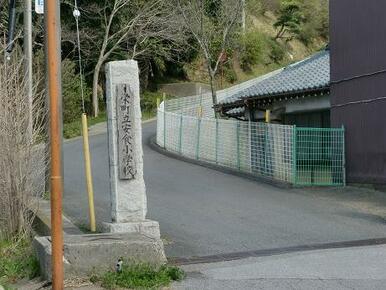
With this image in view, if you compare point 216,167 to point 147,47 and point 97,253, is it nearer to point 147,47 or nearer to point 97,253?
point 97,253

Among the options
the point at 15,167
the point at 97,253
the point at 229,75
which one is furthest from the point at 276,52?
the point at 97,253

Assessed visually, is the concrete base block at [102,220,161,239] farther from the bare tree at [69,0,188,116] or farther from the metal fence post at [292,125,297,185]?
the bare tree at [69,0,188,116]

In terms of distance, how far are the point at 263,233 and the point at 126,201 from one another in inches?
108

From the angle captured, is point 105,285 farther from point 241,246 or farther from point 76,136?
point 76,136

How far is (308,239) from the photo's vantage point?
1007 cm

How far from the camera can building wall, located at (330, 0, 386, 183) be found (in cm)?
1616

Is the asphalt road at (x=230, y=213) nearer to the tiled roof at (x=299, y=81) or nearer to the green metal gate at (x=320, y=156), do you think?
the green metal gate at (x=320, y=156)

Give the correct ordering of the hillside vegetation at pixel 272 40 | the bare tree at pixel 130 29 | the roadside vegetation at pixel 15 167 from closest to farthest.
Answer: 1. the roadside vegetation at pixel 15 167
2. the bare tree at pixel 130 29
3. the hillside vegetation at pixel 272 40

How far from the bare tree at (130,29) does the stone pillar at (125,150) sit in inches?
1160

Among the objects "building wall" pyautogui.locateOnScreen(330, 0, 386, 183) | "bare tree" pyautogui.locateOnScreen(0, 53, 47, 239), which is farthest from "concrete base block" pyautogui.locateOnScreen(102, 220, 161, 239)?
"building wall" pyautogui.locateOnScreen(330, 0, 386, 183)

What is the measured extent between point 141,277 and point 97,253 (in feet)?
1.91

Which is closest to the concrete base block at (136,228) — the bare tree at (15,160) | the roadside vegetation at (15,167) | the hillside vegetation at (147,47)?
the roadside vegetation at (15,167)

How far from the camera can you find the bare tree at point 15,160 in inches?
370

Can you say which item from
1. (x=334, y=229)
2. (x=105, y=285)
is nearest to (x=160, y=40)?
(x=334, y=229)
